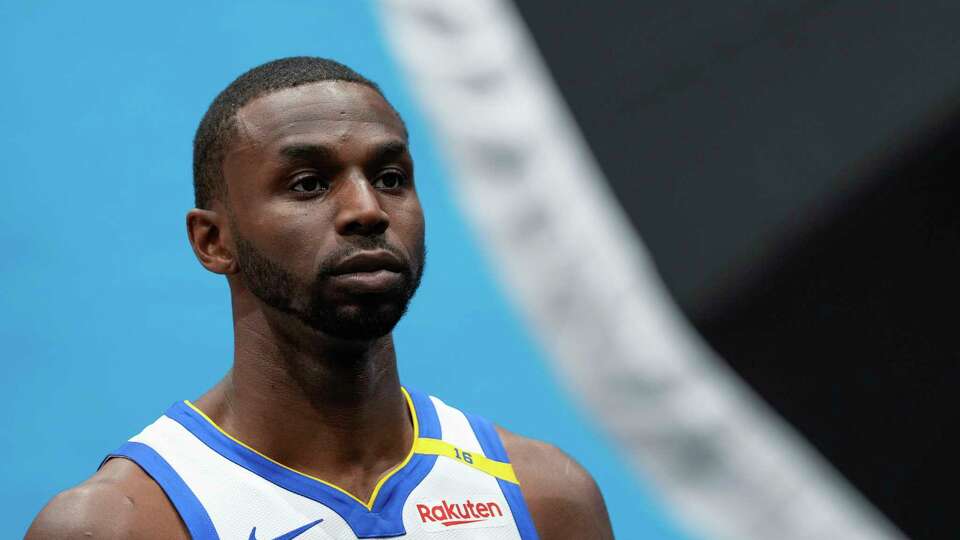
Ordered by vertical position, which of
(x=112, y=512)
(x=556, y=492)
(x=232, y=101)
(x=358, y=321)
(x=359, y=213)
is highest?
(x=232, y=101)

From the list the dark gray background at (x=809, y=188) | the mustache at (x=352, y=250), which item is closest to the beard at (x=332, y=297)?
the mustache at (x=352, y=250)

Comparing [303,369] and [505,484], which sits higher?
[303,369]

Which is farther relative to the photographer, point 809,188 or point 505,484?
point 809,188

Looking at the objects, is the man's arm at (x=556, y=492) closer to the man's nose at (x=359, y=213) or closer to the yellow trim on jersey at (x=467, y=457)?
the yellow trim on jersey at (x=467, y=457)

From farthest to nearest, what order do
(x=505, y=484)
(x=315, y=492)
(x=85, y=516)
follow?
(x=505, y=484), (x=315, y=492), (x=85, y=516)

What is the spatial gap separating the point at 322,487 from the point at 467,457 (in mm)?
217

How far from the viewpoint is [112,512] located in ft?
3.90

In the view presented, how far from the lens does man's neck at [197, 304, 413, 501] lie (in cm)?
132

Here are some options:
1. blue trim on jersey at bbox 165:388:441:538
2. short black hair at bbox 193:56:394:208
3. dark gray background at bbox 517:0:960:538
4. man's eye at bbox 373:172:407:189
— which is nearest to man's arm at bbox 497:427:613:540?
blue trim on jersey at bbox 165:388:441:538

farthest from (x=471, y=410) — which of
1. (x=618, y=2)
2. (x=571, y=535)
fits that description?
(x=618, y=2)

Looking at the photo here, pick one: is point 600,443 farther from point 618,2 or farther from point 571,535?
point 618,2

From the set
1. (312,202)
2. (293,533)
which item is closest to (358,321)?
(312,202)

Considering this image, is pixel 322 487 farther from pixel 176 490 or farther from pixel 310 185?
pixel 310 185

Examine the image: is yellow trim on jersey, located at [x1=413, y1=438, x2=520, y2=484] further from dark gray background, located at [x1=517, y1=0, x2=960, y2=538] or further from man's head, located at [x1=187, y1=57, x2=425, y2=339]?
dark gray background, located at [x1=517, y1=0, x2=960, y2=538]
